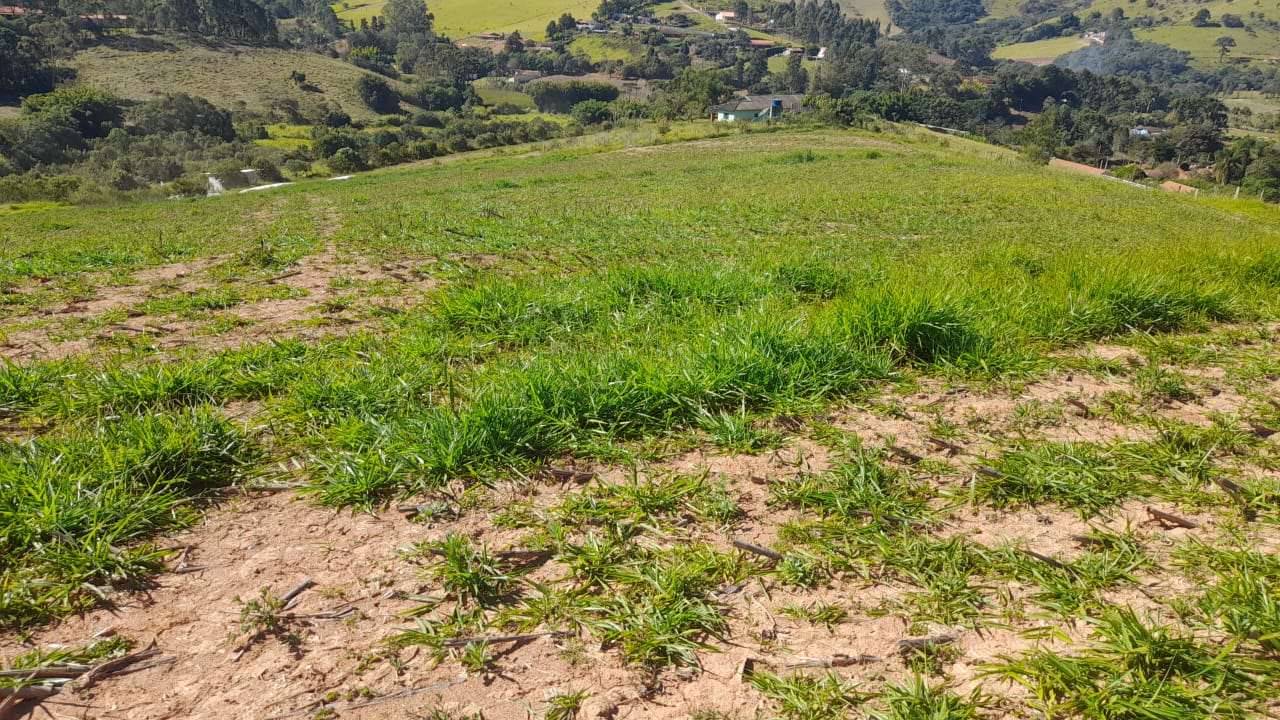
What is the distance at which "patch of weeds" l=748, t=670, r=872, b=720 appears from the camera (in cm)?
184

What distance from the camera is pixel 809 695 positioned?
6.23 ft

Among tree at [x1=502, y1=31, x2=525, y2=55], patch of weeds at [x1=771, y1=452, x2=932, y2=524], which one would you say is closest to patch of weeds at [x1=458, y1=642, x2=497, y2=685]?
patch of weeds at [x1=771, y1=452, x2=932, y2=524]

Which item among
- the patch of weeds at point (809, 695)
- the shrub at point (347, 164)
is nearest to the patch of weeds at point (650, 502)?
the patch of weeds at point (809, 695)

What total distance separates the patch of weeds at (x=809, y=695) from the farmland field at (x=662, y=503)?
11 mm

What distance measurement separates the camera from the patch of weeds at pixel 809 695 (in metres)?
1.84

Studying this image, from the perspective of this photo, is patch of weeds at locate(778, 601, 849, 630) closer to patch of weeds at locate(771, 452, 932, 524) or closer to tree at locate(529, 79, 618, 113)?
patch of weeds at locate(771, 452, 932, 524)

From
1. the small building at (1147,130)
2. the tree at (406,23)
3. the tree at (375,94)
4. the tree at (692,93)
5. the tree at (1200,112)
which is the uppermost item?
the tree at (406,23)

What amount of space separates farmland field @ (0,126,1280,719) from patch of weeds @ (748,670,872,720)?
0.01 m

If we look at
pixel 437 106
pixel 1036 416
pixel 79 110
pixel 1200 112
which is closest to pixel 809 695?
pixel 1036 416

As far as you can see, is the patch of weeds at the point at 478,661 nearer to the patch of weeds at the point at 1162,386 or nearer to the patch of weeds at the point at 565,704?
the patch of weeds at the point at 565,704

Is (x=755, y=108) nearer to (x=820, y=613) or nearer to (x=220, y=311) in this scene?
(x=220, y=311)

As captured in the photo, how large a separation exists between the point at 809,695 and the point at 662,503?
44.1 inches

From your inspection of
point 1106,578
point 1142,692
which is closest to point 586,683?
point 1142,692

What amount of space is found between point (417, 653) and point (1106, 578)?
2553 mm
